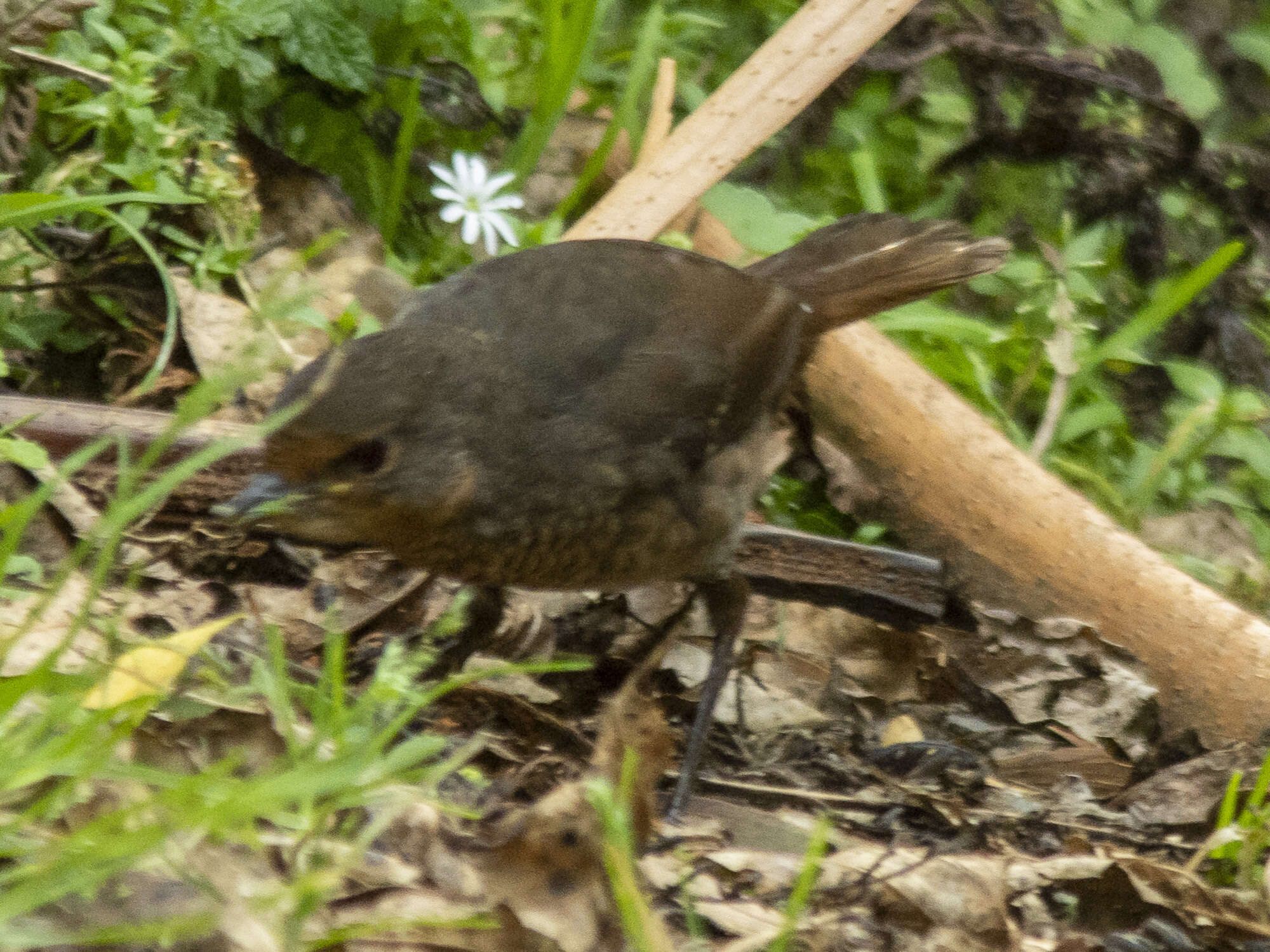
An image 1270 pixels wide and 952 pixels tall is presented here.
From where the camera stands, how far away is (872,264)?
4070 millimetres

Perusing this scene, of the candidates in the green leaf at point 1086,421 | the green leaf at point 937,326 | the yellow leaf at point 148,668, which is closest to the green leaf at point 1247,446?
the green leaf at point 1086,421

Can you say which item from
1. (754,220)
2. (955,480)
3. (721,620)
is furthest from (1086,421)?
(721,620)

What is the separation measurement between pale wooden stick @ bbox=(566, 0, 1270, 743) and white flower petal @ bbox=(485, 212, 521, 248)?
21cm

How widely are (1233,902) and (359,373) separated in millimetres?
1877

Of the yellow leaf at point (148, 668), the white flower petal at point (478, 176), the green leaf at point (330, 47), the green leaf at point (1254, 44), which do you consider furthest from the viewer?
the green leaf at point (1254, 44)

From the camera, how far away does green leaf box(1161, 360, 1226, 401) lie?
505 cm

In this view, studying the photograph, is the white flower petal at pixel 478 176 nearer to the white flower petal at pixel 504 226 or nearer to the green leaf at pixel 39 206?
the white flower petal at pixel 504 226

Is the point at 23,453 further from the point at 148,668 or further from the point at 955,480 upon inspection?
the point at 955,480

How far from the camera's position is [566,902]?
220 centimetres

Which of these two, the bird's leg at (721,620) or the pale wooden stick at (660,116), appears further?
the pale wooden stick at (660,116)

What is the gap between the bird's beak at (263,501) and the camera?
271 centimetres

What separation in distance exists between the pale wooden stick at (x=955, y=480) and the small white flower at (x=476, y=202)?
26cm

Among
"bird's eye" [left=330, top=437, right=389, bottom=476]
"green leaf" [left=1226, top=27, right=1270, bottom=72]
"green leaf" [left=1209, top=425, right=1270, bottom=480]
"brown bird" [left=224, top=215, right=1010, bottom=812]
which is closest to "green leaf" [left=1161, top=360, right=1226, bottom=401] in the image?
"green leaf" [left=1209, top=425, right=1270, bottom=480]

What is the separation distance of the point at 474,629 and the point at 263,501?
99 centimetres
